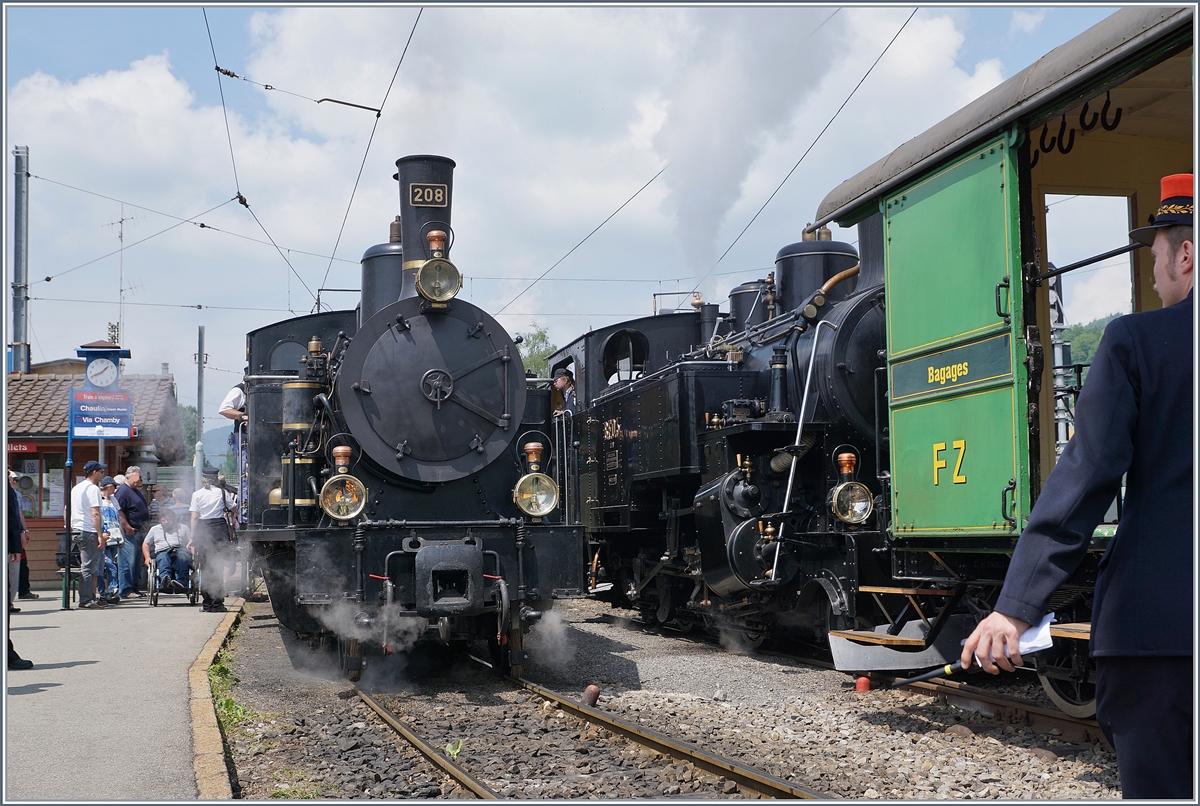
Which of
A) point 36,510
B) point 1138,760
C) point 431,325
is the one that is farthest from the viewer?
point 36,510

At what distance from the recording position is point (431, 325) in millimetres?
7387

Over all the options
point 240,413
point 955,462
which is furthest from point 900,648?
point 240,413

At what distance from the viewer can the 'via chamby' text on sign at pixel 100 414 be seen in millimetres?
12742

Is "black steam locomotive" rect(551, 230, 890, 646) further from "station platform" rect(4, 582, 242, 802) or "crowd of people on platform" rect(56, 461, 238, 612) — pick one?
"crowd of people on platform" rect(56, 461, 238, 612)

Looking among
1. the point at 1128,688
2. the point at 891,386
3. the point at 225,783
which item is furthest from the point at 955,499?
the point at 225,783

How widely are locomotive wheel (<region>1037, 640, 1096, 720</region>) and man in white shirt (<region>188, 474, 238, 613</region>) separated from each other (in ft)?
30.7

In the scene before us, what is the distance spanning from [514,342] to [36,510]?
467 inches

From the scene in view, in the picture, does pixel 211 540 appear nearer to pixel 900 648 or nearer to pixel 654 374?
pixel 654 374

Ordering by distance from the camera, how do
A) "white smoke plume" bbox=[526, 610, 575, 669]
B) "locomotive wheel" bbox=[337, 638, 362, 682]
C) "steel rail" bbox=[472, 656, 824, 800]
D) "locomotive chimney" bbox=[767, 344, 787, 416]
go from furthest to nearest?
"locomotive chimney" bbox=[767, 344, 787, 416] → "white smoke plume" bbox=[526, 610, 575, 669] → "locomotive wheel" bbox=[337, 638, 362, 682] → "steel rail" bbox=[472, 656, 824, 800]

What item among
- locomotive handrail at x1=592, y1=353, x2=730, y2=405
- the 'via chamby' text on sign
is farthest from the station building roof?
locomotive handrail at x1=592, y1=353, x2=730, y2=405

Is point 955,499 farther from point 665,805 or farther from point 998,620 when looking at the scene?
point 998,620

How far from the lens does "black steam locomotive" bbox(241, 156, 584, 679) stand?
6.71 metres

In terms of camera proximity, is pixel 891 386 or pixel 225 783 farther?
pixel 891 386

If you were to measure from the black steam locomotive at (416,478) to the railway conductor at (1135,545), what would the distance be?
15.8 ft
